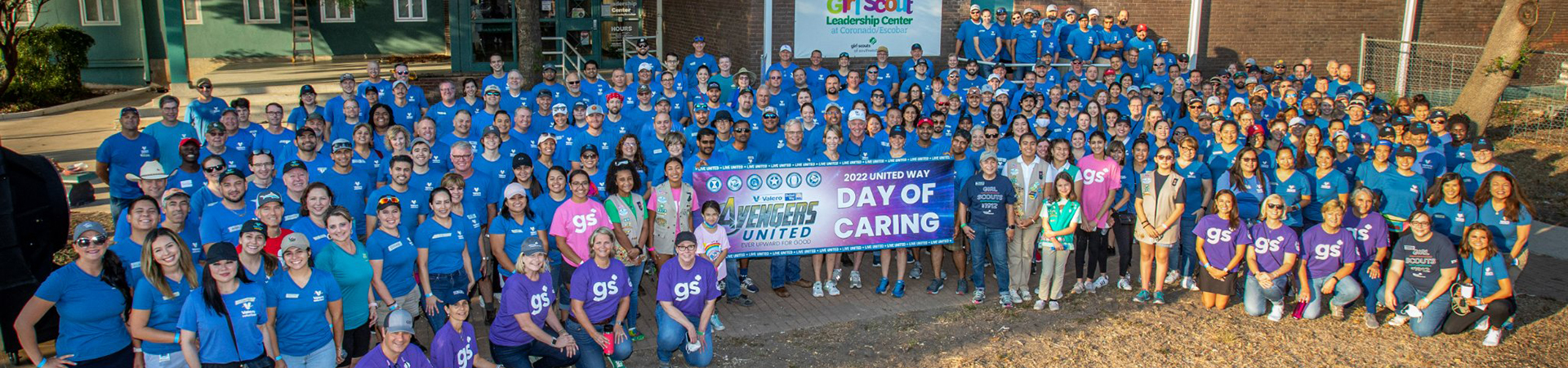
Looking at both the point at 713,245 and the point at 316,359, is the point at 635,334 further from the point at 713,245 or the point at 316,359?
the point at 316,359

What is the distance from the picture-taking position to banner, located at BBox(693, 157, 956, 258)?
9.44 meters

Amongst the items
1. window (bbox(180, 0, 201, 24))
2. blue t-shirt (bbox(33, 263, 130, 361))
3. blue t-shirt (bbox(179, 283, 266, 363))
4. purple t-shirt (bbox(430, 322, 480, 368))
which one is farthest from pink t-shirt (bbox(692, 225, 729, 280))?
window (bbox(180, 0, 201, 24))

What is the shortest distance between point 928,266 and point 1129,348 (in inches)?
108

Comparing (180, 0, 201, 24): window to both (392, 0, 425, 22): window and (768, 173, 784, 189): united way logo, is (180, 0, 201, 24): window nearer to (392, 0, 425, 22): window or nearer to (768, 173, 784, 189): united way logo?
(392, 0, 425, 22): window

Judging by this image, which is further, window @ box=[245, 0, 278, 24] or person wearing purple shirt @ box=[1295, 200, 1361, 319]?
window @ box=[245, 0, 278, 24]

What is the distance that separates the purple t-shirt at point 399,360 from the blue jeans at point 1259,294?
675 cm

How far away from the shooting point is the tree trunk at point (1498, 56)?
1736 centimetres

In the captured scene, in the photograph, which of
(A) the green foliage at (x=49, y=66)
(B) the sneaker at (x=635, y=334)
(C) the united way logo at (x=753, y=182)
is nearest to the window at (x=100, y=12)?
(A) the green foliage at (x=49, y=66)

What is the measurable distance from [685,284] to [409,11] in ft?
69.5

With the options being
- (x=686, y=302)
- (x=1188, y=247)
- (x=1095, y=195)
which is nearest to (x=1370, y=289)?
(x=1188, y=247)

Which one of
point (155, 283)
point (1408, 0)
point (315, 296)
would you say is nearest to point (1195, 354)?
point (315, 296)

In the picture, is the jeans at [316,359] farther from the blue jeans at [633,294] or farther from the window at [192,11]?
the window at [192,11]

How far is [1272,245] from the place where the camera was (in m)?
9.09

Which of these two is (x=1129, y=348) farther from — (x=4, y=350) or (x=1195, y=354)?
(x=4, y=350)
